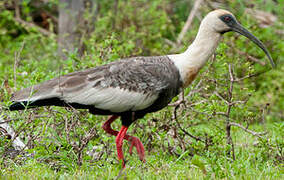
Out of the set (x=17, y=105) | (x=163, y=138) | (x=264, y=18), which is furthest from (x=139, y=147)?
(x=264, y=18)

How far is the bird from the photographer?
4.67 metres

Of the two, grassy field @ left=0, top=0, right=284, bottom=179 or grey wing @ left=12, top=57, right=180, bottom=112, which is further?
grey wing @ left=12, top=57, right=180, bottom=112

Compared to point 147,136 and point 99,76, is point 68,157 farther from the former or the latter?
point 147,136

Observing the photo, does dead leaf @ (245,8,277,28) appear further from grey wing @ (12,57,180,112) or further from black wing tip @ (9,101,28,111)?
black wing tip @ (9,101,28,111)

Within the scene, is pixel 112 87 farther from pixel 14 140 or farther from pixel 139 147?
pixel 14 140

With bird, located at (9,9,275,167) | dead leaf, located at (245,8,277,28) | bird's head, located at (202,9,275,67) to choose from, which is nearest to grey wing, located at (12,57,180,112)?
bird, located at (9,9,275,167)

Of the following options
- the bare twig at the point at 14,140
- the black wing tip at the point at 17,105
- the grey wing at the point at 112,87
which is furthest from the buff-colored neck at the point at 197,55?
the bare twig at the point at 14,140

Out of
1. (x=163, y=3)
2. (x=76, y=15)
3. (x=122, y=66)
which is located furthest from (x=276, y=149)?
(x=163, y=3)

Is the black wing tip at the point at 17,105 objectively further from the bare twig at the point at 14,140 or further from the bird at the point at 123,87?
the bare twig at the point at 14,140

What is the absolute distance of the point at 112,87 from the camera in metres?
4.76

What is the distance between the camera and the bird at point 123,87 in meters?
4.67

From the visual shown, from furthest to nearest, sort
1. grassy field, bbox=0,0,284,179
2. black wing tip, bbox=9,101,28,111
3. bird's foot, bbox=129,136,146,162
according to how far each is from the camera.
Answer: bird's foot, bbox=129,136,146,162 → black wing tip, bbox=9,101,28,111 → grassy field, bbox=0,0,284,179

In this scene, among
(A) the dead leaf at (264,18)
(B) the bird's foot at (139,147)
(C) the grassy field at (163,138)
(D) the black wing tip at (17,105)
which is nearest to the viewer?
(C) the grassy field at (163,138)

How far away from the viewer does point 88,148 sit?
16.9ft
